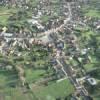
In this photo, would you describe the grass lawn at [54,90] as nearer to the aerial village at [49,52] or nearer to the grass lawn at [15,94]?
the aerial village at [49,52]

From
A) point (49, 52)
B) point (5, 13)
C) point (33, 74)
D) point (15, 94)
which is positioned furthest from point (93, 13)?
point (15, 94)

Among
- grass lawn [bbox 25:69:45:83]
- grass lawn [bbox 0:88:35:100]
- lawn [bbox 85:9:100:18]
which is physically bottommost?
grass lawn [bbox 0:88:35:100]

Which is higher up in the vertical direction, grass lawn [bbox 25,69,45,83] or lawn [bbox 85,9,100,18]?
lawn [bbox 85,9,100,18]

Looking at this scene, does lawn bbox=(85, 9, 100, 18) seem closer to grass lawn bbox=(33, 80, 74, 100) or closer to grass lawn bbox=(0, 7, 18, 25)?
grass lawn bbox=(0, 7, 18, 25)

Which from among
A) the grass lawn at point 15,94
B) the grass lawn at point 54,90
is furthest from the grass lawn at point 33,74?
the grass lawn at point 15,94

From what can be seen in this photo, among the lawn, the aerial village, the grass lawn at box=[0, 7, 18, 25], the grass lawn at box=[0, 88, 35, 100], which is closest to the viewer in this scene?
the grass lawn at box=[0, 88, 35, 100]

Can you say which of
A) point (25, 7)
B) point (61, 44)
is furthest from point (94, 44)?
point (25, 7)

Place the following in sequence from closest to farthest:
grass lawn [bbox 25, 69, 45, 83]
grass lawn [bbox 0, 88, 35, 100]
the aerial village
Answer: grass lawn [bbox 0, 88, 35, 100]
the aerial village
grass lawn [bbox 25, 69, 45, 83]

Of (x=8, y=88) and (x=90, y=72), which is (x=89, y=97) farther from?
(x=8, y=88)

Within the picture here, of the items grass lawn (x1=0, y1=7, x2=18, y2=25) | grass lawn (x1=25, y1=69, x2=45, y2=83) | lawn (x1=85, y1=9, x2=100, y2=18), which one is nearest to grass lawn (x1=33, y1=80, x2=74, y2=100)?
grass lawn (x1=25, y1=69, x2=45, y2=83)
